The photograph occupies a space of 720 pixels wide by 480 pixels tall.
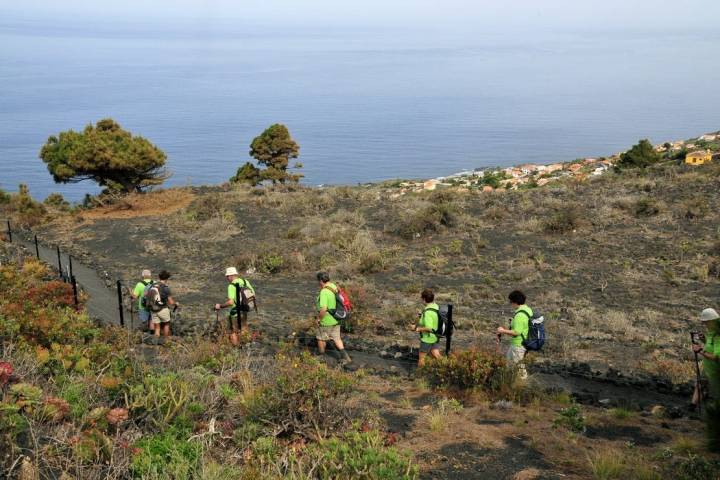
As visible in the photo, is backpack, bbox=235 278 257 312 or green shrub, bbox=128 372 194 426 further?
backpack, bbox=235 278 257 312

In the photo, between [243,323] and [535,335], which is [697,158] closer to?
[535,335]

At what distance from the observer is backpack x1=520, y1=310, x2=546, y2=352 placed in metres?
8.90

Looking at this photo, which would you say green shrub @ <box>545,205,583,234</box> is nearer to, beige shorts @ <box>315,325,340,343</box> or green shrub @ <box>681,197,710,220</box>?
green shrub @ <box>681,197,710,220</box>

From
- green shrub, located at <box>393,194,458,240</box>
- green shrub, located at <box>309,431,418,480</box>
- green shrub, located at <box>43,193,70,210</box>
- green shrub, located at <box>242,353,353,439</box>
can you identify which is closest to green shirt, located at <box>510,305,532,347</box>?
green shrub, located at <box>242,353,353,439</box>

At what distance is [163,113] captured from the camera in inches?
4744

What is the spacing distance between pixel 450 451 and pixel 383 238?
14.7m

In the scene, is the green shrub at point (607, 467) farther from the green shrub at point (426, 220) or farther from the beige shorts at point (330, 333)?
the green shrub at point (426, 220)

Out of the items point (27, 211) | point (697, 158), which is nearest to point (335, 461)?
point (27, 211)

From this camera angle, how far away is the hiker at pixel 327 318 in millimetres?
10250

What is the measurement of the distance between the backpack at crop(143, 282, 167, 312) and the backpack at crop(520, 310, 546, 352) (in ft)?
20.0

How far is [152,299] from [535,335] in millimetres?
6339

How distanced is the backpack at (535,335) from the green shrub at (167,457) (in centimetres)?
472

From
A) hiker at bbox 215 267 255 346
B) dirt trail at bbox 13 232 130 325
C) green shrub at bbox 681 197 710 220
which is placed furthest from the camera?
green shrub at bbox 681 197 710 220

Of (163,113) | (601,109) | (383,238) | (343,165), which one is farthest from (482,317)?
(601,109)
